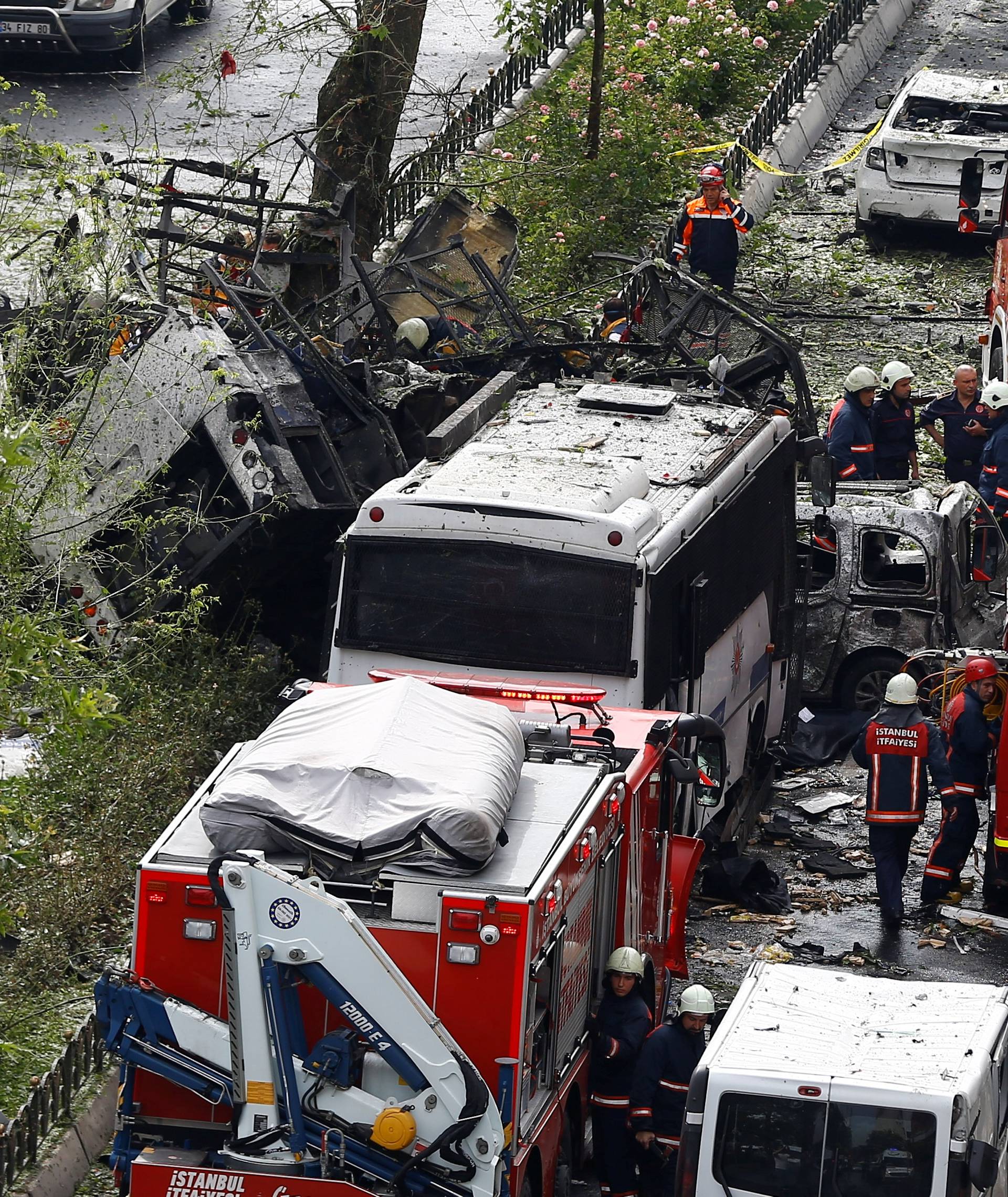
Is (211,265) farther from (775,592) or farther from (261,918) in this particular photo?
(261,918)

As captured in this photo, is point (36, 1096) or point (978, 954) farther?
point (978, 954)

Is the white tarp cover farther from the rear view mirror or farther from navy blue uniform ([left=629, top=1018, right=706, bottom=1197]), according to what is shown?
the rear view mirror

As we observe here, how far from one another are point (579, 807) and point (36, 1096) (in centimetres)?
251

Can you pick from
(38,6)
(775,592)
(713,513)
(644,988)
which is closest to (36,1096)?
(644,988)

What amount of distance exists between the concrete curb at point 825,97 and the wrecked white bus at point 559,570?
1185 centimetres

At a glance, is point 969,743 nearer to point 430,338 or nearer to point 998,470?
point 998,470

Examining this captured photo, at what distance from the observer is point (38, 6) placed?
22.9 m

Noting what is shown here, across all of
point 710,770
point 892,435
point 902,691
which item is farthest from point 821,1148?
point 892,435

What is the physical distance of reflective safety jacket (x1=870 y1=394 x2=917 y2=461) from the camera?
649 inches

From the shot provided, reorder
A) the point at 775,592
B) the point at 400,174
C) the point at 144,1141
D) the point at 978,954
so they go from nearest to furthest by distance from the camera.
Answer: the point at 144,1141, the point at 978,954, the point at 775,592, the point at 400,174

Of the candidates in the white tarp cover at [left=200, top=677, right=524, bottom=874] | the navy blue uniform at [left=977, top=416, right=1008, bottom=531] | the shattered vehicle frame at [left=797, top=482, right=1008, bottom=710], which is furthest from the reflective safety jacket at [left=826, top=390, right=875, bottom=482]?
the white tarp cover at [left=200, top=677, right=524, bottom=874]

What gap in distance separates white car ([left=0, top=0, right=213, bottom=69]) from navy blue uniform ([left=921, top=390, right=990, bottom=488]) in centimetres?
1013

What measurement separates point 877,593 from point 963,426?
3.05 m

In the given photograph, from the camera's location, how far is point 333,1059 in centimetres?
711
